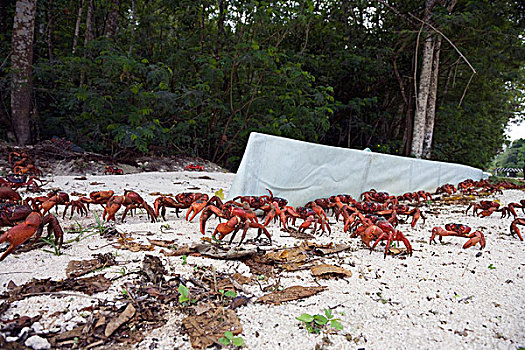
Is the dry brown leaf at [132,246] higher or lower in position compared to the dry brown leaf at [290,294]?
higher

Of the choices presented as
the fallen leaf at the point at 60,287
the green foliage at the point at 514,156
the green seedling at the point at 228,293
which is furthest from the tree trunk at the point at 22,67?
the green foliage at the point at 514,156

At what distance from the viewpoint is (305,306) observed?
128 centimetres

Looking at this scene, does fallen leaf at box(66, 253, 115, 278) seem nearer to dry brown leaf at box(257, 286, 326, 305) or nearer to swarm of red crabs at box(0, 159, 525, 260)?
swarm of red crabs at box(0, 159, 525, 260)

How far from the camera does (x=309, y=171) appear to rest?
3.33m

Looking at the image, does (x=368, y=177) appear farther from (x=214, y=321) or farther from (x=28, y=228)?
(x=28, y=228)

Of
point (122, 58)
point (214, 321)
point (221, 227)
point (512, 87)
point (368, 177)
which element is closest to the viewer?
point (214, 321)

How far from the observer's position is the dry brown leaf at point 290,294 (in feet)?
4.30

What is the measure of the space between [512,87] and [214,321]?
23.1 meters

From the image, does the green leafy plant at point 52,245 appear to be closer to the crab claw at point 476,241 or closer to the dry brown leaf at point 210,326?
the dry brown leaf at point 210,326

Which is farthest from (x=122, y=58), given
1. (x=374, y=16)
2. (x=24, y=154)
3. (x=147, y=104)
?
(x=374, y=16)

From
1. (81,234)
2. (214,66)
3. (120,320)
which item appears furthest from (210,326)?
(214,66)

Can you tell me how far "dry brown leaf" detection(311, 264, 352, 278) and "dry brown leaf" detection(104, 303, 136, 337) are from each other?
0.95 metres

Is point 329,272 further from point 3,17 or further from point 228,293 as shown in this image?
point 3,17

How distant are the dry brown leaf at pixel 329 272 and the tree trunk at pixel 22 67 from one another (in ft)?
22.2
